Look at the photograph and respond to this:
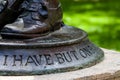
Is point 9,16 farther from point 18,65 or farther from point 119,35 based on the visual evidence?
point 119,35

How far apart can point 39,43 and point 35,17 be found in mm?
303

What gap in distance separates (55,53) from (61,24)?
2.22ft

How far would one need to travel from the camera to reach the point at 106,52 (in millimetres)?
6082

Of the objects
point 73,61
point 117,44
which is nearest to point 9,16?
point 73,61

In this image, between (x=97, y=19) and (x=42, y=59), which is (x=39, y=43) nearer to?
(x=42, y=59)

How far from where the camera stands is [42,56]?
5.11 meters

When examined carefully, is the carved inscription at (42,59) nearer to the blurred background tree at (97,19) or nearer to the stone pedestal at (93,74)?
the stone pedestal at (93,74)

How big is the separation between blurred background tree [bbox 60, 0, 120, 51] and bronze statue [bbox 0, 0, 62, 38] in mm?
5000

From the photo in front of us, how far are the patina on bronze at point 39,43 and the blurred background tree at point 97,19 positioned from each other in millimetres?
4921

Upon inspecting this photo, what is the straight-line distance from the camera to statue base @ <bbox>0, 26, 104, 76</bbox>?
5.02 metres

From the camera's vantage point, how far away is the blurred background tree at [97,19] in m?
11.6

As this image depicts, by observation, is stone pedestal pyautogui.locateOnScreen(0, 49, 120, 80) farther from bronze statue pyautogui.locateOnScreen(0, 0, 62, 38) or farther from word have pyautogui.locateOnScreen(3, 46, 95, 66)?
bronze statue pyautogui.locateOnScreen(0, 0, 62, 38)

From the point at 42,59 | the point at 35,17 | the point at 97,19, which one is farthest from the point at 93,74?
the point at 97,19

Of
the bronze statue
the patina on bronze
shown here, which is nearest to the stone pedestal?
the patina on bronze
